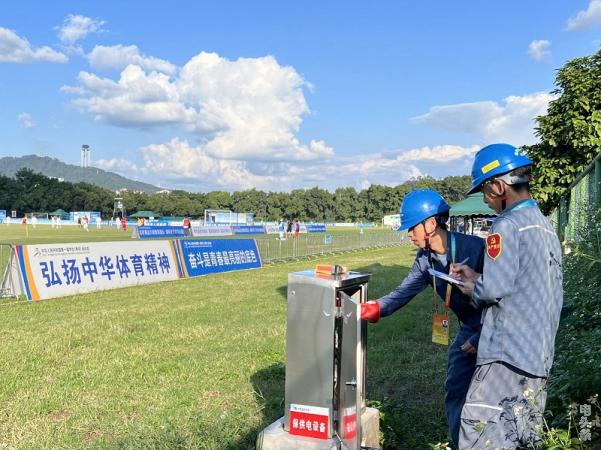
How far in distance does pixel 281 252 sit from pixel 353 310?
1975 centimetres

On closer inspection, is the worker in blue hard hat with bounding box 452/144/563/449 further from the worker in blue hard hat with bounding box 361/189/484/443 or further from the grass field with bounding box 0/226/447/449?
the grass field with bounding box 0/226/447/449

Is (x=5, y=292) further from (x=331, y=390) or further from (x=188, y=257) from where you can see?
(x=331, y=390)

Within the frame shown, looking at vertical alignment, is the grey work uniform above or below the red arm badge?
below

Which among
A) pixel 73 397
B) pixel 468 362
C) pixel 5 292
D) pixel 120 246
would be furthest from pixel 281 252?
pixel 468 362

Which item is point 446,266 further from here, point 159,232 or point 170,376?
point 159,232

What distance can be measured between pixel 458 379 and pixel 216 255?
14.8 meters

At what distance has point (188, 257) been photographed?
15.9 m

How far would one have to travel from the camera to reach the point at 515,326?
7.43 feet

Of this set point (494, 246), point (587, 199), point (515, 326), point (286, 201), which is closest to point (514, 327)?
point (515, 326)

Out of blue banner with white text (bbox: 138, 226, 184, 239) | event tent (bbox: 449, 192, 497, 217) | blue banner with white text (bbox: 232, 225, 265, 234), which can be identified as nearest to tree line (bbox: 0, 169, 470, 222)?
blue banner with white text (bbox: 232, 225, 265, 234)

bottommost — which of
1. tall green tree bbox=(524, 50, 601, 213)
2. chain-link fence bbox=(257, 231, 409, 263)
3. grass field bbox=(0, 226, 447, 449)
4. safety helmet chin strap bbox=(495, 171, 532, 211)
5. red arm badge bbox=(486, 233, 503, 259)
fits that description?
grass field bbox=(0, 226, 447, 449)

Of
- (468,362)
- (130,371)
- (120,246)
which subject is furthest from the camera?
(120,246)

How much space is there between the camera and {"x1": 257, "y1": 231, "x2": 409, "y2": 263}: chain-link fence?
21861 mm

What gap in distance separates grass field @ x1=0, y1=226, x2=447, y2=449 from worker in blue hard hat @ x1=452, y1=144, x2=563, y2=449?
1.65 metres
